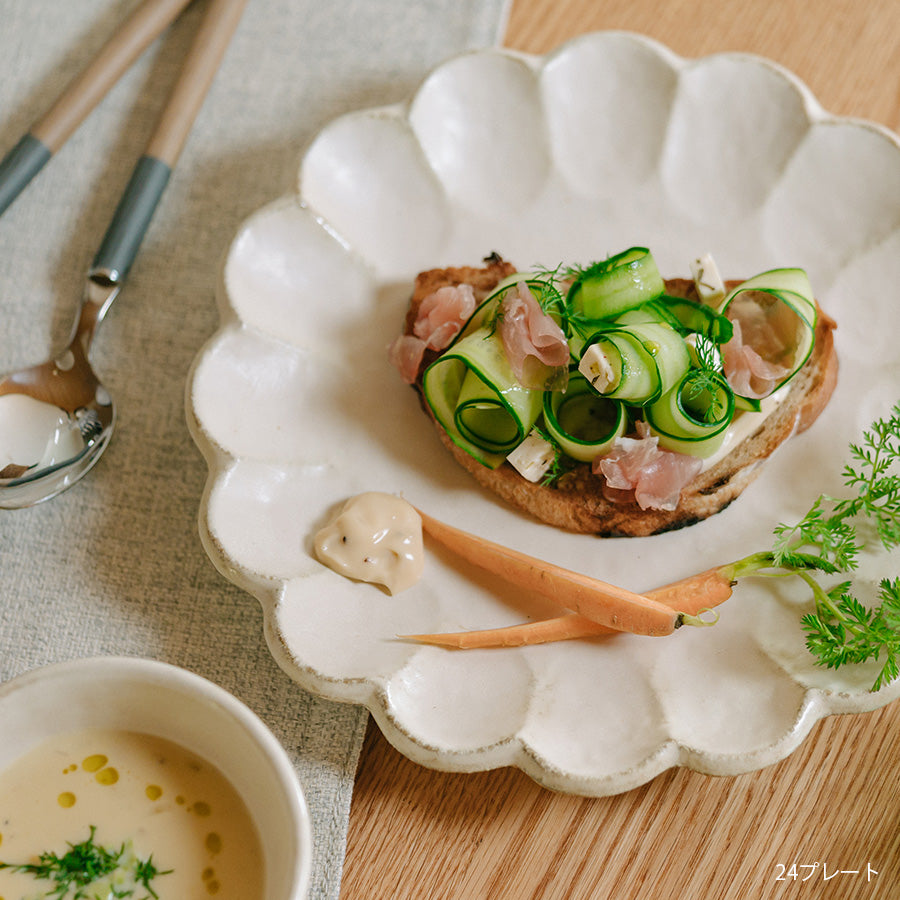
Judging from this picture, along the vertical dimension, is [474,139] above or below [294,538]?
above

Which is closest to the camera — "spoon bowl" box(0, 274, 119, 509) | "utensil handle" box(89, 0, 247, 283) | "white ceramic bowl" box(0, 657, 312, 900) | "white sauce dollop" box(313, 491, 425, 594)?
"white ceramic bowl" box(0, 657, 312, 900)

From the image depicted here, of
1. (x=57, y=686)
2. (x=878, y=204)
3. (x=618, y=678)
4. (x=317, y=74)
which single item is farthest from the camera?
(x=317, y=74)

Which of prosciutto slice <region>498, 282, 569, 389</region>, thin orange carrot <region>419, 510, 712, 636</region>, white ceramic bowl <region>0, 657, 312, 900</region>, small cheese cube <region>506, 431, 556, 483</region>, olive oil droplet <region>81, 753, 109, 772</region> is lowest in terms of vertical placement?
olive oil droplet <region>81, 753, 109, 772</region>

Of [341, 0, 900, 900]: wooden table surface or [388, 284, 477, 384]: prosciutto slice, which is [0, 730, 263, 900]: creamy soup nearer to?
[341, 0, 900, 900]: wooden table surface

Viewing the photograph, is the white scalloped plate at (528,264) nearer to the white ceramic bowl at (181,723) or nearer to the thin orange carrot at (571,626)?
the thin orange carrot at (571,626)

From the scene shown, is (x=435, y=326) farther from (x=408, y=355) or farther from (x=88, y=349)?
(x=88, y=349)

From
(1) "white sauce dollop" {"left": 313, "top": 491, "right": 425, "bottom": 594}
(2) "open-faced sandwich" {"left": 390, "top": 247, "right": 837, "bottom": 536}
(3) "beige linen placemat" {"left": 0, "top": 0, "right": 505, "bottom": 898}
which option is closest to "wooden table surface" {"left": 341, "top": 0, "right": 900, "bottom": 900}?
(3) "beige linen placemat" {"left": 0, "top": 0, "right": 505, "bottom": 898}

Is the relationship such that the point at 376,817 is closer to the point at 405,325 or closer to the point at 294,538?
the point at 294,538

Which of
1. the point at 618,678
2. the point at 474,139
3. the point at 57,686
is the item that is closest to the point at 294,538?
the point at 57,686
